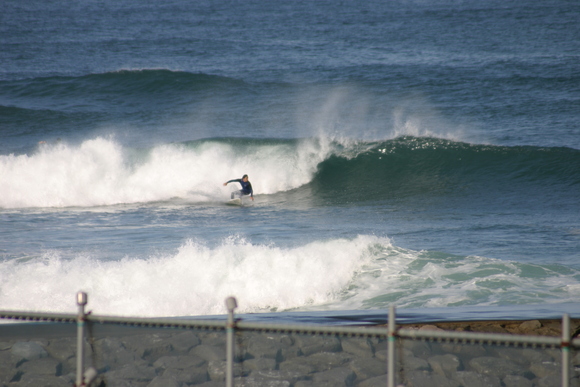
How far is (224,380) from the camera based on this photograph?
107 inches

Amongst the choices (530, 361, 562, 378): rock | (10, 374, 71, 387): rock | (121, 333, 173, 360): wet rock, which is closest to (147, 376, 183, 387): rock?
(121, 333, 173, 360): wet rock

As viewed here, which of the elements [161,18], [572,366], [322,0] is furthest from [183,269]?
[322,0]

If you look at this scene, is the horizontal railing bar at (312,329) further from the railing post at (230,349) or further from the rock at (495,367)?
the rock at (495,367)

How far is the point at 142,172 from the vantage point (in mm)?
19141

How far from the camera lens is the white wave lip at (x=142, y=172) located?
17266mm

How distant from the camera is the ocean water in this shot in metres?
8.31

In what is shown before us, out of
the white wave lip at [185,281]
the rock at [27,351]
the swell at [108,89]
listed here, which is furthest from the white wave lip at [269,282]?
the swell at [108,89]

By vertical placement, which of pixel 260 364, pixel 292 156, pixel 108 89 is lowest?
pixel 260 364

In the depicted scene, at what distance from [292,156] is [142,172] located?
537cm

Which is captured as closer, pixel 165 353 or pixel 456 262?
pixel 165 353

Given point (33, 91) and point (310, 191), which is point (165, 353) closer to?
point (310, 191)

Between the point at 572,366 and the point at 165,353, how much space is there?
188 centimetres

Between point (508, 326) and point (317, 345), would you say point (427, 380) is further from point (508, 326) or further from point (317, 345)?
point (508, 326)

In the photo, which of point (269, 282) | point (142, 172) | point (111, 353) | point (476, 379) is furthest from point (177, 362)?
point (142, 172)
